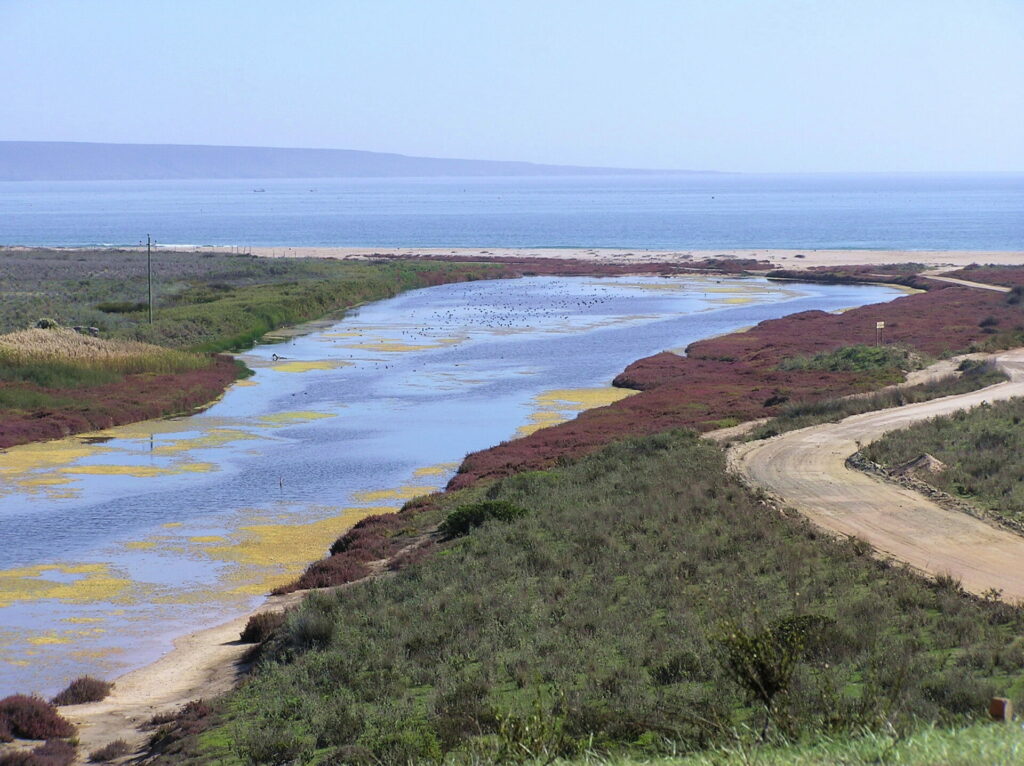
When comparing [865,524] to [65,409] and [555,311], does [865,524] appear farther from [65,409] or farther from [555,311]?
[555,311]

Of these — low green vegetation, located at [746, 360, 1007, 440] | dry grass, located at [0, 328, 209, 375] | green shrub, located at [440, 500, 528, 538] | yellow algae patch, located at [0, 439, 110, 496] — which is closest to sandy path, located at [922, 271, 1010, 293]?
low green vegetation, located at [746, 360, 1007, 440]

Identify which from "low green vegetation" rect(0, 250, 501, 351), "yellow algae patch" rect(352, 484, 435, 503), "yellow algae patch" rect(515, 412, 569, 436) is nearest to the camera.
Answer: "yellow algae patch" rect(352, 484, 435, 503)

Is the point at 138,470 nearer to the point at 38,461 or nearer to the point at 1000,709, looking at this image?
the point at 38,461

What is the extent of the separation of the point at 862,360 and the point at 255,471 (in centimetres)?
2933

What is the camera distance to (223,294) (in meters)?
91.9

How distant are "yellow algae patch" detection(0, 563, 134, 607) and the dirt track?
1463cm

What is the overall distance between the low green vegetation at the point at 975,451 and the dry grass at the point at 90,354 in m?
37.1

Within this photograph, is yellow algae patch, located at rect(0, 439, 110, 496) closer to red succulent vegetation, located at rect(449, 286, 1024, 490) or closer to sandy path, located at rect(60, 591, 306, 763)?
red succulent vegetation, located at rect(449, 286, 1024, 490)

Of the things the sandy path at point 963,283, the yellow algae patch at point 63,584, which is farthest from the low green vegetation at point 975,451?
the sandy path at point 963,283

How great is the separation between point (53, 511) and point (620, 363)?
3599cm

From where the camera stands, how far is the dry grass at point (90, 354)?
5369 centimetres

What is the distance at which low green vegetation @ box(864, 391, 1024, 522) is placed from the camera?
25641mm

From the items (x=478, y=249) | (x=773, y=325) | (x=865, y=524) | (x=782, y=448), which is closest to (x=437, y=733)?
(x=865, y=524)

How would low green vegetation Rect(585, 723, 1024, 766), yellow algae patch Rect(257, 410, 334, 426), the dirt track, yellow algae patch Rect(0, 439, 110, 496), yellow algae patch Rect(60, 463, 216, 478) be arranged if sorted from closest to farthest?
low green vegetation Rect(585, 723, 1024, 766), the dirt track, yellow algae patch Rect(0, 439, 110, 496), yellow algae patch Rect(60, 463, 216, 478), yellow algae patch Rect(257, 410, 334, 426)
